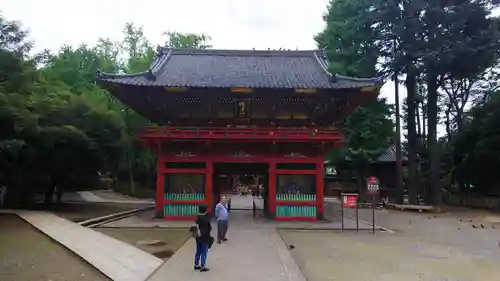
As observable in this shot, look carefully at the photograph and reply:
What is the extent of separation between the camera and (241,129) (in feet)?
71.2

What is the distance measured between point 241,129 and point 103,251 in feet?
36.0

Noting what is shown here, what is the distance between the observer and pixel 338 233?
59.1 feet

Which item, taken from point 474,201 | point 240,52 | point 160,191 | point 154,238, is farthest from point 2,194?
point 474,201

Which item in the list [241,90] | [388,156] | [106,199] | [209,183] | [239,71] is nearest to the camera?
[241,90]

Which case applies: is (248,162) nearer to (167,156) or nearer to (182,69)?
(167,156)

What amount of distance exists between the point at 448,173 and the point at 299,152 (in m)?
29.2

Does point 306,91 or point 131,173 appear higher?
point 306,91

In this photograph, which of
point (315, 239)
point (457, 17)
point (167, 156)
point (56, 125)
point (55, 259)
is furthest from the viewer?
point (457, 17)

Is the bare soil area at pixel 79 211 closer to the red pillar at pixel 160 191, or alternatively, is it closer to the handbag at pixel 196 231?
the red pillar at pixel 160 191

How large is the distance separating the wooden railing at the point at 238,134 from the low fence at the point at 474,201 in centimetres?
1921

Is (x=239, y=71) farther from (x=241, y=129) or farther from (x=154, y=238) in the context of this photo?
(x=154, y=238)

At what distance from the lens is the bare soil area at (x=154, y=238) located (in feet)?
42.5

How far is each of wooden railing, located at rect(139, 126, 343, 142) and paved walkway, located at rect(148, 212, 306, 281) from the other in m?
6.73

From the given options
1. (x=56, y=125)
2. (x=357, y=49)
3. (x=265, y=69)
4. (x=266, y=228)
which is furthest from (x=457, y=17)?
(x=56, y=125)
